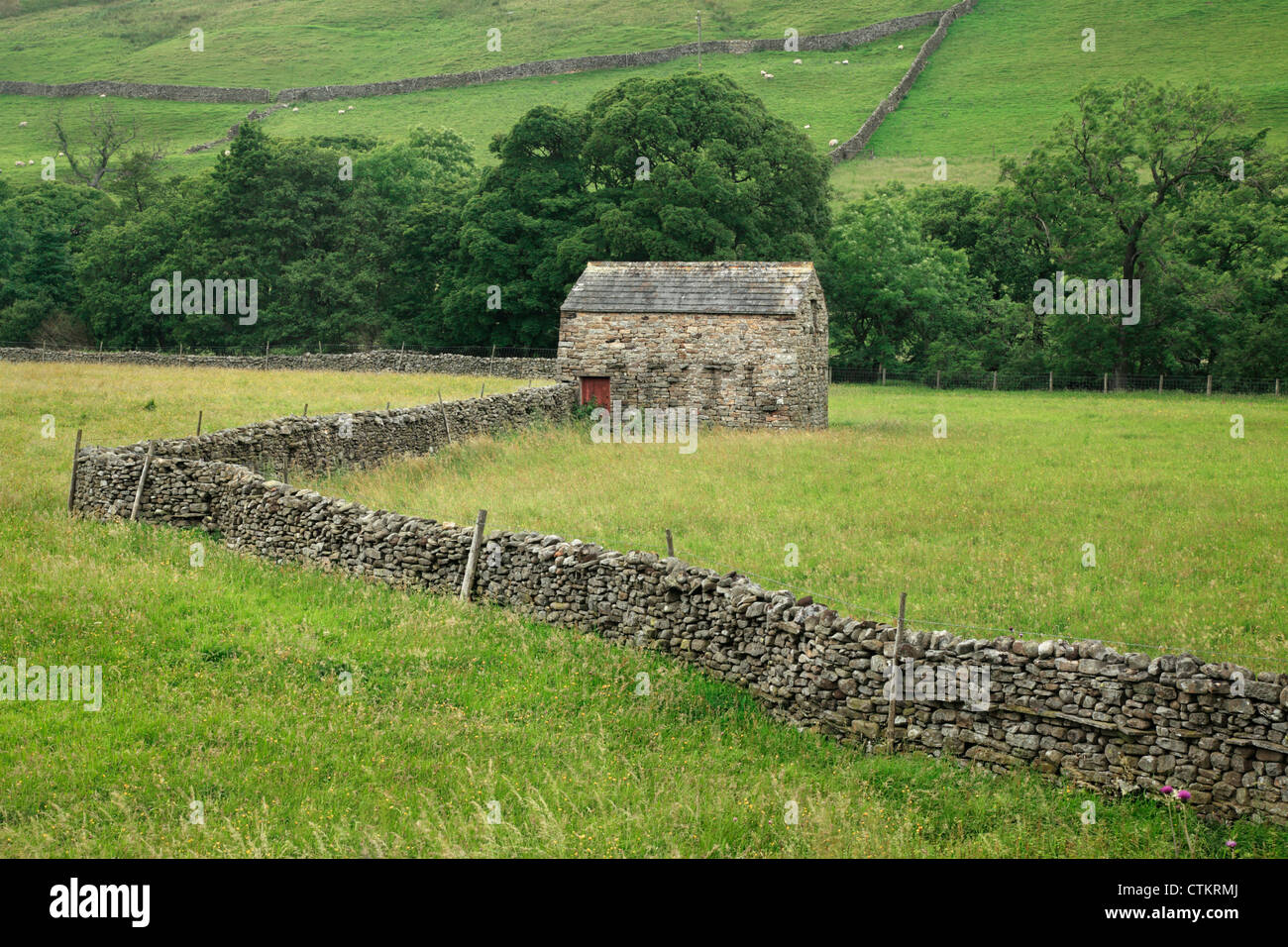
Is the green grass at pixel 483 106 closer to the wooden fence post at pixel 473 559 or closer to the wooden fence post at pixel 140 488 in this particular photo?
the wooden fence post at pixel 140 488

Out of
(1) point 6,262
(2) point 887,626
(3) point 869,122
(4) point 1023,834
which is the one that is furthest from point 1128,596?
(3) point 869,122

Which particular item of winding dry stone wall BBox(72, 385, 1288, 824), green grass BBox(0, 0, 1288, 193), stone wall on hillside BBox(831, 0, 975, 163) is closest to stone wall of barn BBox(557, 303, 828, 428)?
winding dry stone wall BBox(72, 385, 1288, 824)

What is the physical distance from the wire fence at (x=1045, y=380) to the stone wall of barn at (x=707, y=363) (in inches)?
739

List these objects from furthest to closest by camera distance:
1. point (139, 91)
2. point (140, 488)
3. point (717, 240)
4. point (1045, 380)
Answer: point (139, 91) < point (1045, 380) < point (717, 240) < point (140, 488)

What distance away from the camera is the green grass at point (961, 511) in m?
11.9

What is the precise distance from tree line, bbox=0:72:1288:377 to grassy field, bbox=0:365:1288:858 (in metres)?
27.8

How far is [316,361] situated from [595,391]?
2188 centimetres

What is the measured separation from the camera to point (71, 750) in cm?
782

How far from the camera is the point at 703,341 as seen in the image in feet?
97.0

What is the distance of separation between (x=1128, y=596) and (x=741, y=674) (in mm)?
5439

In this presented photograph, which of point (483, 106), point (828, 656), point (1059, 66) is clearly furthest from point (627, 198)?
point (483, 106)

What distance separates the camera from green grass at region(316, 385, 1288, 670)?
11898mm

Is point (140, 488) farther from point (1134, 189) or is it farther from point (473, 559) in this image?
point (1134, 189)

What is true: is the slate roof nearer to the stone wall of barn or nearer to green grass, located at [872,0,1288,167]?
the stone wall of barn
